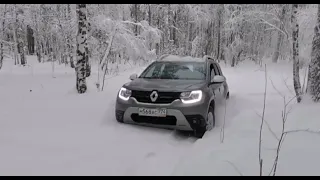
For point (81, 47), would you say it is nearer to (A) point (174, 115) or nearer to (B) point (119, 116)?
(B) point (119, 116)

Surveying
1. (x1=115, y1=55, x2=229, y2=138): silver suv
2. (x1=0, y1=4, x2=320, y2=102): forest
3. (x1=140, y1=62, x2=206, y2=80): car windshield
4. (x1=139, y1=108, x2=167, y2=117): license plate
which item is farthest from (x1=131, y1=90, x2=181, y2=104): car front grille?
(x1=0, y1=4, x2=320, y2=102): forest

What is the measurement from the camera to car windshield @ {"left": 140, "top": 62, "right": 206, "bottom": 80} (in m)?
5.50

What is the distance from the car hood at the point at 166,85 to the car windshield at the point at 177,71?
1.01ft

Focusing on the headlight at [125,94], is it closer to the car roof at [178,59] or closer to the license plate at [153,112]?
the license plate at [153,112]

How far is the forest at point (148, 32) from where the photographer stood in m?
15.2

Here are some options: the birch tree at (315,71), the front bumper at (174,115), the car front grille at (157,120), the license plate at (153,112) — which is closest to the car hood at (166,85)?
the front bumper at (174,115)

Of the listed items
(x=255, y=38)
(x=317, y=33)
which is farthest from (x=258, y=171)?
(x=255, y=38)

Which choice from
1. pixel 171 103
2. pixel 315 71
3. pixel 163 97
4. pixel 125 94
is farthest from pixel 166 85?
pixel 315 71

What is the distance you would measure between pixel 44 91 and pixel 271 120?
271 inches

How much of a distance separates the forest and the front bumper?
759 cm

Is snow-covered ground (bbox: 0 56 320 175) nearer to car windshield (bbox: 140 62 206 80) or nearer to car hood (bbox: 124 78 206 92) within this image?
car hood (bbox: 124 78 206 92)

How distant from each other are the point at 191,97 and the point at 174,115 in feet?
1.45

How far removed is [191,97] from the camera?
4.59 m

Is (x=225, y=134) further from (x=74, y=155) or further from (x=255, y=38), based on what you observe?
(x=255, y=38)
